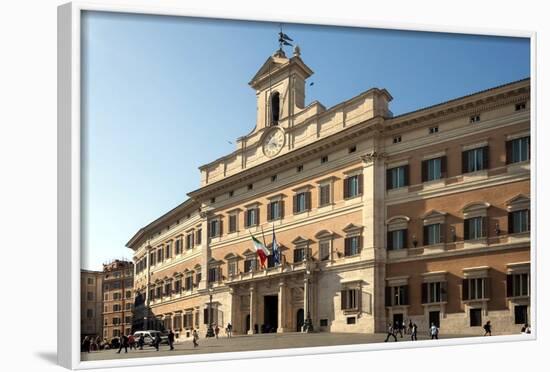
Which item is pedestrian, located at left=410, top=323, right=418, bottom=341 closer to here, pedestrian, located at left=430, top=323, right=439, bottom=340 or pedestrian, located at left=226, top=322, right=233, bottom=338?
pedestrian, located at left=430, top=323, right=439, bottom=340

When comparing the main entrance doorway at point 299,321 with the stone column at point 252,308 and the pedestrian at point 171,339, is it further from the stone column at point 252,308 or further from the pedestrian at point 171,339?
the pedestrian at point 171,339

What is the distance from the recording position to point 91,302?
14.5 meters

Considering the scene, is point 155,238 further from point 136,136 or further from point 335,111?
point 335,111

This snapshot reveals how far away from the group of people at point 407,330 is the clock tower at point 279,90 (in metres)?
5.02

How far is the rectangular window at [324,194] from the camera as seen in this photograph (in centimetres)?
1847

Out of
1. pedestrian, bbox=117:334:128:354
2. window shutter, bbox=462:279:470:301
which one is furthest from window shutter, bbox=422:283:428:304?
pedestrian, bbox=117:334:128:354

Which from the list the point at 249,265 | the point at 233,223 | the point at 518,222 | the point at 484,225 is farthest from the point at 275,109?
the point at 518,222

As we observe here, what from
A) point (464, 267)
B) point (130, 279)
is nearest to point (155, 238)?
point (130, 279)

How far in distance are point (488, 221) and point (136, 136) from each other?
8.35 metres

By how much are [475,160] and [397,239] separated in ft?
8.54

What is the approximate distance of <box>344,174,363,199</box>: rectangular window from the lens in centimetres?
1822

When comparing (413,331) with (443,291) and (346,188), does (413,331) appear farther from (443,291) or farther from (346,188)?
(346,188)

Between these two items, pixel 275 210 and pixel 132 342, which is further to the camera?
pixel 275 210
